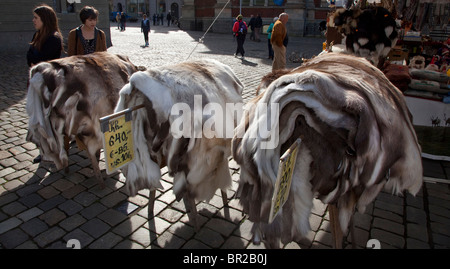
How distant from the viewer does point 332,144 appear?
77.9 inches

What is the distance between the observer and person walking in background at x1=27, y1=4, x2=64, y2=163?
14.6 feet

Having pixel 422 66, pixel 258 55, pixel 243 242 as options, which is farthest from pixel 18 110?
pixel 258 55

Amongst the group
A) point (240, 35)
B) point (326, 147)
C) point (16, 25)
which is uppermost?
point (16, 25)

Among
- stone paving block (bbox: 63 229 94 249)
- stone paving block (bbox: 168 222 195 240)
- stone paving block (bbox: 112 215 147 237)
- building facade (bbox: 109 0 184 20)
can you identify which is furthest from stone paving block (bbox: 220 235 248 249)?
building facade (bbox: 109 0 184 20)

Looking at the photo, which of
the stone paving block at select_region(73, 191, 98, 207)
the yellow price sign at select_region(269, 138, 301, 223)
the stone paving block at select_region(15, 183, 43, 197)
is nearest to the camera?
the yellow price sign at select_region(269, 138, 301, 223)

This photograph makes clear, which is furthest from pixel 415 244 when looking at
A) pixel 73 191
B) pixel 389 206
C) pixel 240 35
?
pixel 240 35

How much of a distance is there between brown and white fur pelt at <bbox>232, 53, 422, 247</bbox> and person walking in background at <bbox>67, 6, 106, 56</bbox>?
3394mm

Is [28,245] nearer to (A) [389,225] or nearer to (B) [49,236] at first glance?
(B) [49,236]

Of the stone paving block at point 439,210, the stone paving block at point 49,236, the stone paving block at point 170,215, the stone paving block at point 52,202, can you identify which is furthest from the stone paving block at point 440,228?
the stone paving block at point 52,202

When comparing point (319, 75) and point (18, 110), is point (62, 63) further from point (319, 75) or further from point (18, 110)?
point (18, 110)

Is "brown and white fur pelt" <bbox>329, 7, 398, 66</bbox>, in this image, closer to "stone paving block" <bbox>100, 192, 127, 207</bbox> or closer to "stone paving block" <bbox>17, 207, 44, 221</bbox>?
"stone paving block" <bbox>100, 192, 127, 207</bbox>

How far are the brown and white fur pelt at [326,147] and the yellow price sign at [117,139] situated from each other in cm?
97

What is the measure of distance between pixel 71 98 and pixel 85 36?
1.66 m

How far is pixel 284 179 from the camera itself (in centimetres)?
189
